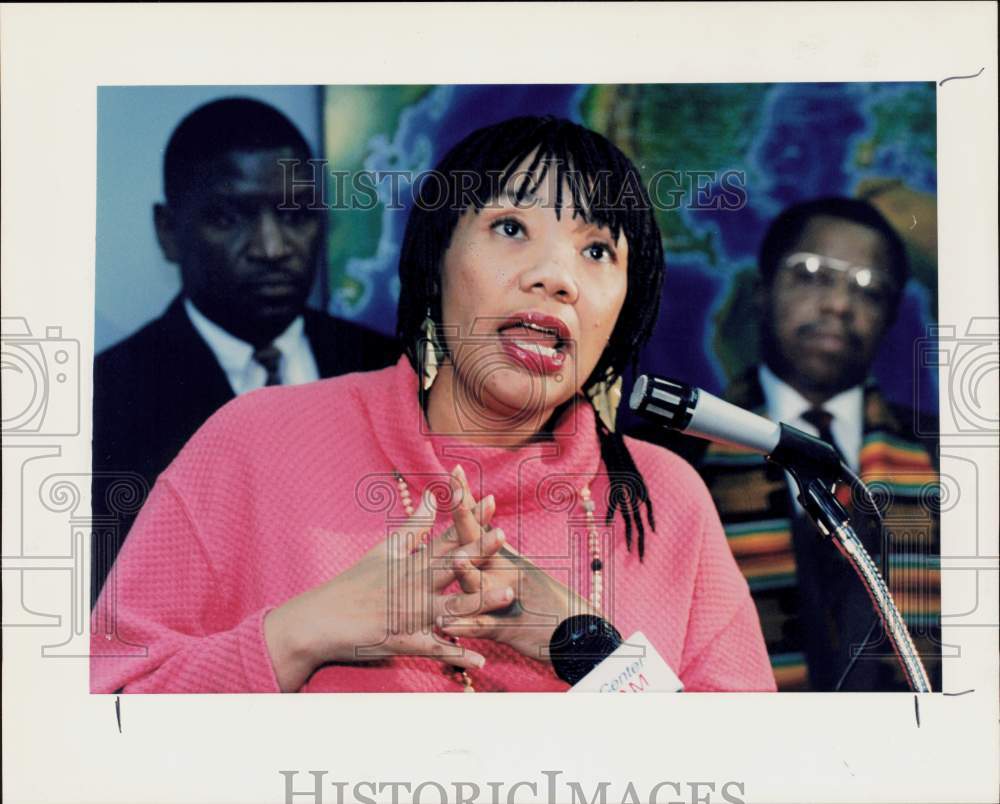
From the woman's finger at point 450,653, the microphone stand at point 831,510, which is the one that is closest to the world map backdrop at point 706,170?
the microphone stand at point 831,510

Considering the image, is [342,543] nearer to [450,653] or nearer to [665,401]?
[450,653]

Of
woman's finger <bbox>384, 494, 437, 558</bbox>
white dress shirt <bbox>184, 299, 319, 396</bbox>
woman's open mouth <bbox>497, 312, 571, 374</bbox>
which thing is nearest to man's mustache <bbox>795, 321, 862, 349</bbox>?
woman's open mouth <bbox>497, 312, 571, 374</bbox>

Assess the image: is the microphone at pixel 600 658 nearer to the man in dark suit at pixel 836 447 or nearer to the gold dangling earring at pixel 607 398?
the man in dark suit at pixel 836 447

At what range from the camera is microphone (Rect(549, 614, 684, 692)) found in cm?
232

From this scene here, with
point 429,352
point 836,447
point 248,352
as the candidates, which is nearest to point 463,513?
point 429,352

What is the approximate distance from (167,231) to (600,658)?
3.95ft

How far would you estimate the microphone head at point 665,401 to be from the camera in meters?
2.21

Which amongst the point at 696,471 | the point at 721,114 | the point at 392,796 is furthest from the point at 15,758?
the point at 721,114

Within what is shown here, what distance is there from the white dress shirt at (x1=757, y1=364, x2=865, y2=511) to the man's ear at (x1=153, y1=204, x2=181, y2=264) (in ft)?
3.93

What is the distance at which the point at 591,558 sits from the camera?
92.0 inches

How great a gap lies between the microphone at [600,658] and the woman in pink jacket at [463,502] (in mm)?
25

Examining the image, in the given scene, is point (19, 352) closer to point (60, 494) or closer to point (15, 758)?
point (60, 494)

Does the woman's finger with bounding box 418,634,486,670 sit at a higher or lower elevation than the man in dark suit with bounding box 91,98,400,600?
lower

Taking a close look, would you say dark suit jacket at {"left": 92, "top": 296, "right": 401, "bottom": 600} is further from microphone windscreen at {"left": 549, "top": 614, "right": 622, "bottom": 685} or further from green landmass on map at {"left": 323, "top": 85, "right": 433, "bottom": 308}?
microphone windscreen at {"left": 549, "top": 614, "right": 622, "bottom": 685}
